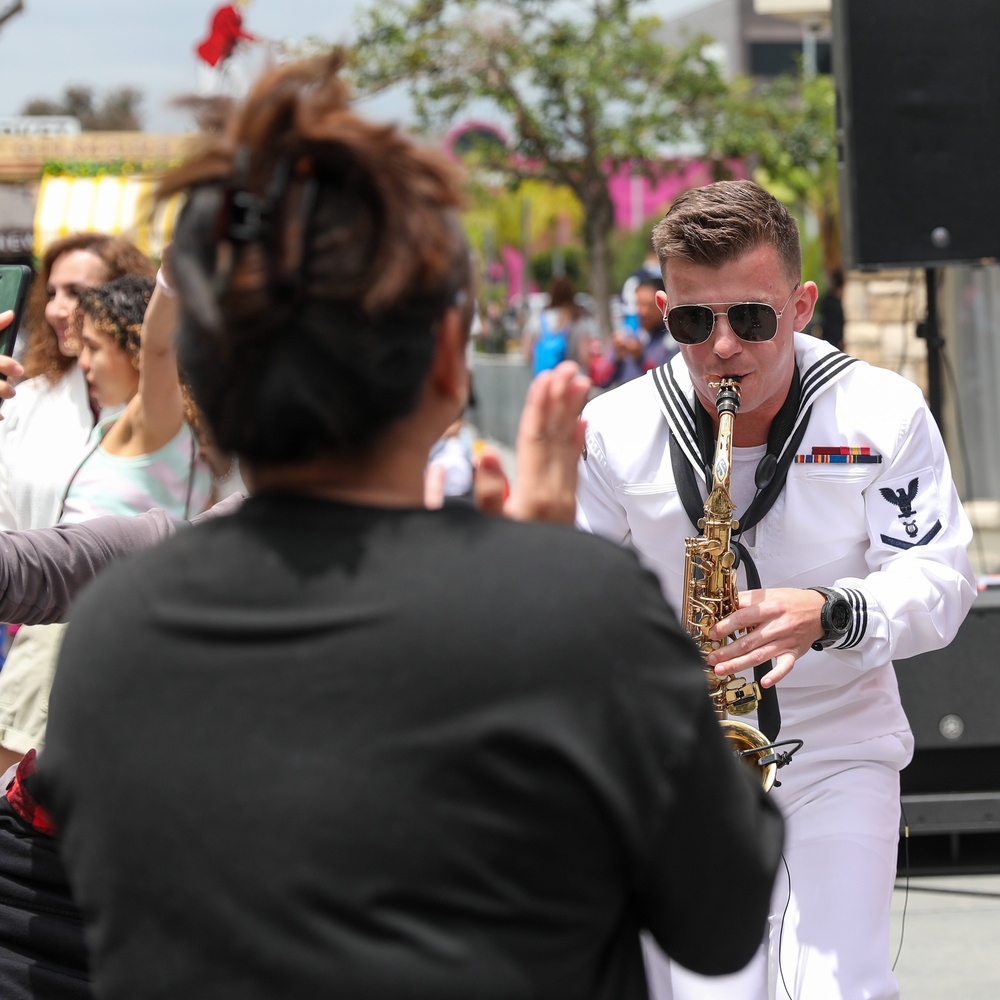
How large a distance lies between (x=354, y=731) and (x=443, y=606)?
143 millimetres

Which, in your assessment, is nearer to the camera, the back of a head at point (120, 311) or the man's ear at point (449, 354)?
the man's ear at point (449, 354)

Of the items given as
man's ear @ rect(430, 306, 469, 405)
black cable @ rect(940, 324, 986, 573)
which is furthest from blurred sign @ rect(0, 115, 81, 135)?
man's ear @ rect(430, 306, 469, 405)

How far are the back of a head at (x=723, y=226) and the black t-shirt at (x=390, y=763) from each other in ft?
5.87

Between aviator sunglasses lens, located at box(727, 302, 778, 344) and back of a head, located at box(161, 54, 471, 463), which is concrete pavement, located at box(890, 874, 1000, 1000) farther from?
back of a head, located at box(161, 54, 471, 463)

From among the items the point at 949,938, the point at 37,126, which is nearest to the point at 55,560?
the point at 949,938

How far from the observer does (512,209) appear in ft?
156

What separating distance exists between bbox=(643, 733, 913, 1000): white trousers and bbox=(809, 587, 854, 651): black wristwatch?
1.01 feet

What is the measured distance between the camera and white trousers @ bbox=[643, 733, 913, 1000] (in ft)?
9.20

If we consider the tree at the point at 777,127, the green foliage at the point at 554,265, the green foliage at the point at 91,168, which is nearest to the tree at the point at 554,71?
the tree at the point at 777,127

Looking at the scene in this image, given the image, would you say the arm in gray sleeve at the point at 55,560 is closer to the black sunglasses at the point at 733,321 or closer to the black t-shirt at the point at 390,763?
the black t-shirt at the point at 390,763

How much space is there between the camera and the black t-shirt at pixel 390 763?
4.38 ft

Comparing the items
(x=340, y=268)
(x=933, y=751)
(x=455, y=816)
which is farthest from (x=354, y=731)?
(x=933, y=751)

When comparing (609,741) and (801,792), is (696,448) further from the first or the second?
(609,741)

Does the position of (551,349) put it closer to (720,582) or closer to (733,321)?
(733,321)
